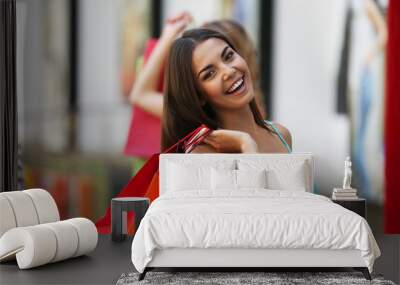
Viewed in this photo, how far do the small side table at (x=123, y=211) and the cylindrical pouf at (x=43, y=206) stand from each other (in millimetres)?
758

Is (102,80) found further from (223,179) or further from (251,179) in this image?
(251,179)

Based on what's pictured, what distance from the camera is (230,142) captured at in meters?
6.95

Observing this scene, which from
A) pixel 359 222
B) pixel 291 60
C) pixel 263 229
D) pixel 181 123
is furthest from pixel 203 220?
pixel 291 60

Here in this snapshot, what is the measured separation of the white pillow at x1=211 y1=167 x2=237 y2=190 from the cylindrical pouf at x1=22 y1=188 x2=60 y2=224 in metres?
1.43

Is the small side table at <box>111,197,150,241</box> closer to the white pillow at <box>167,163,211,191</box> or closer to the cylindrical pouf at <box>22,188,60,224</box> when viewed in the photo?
the white pillow at <box>167,163,211,191</box>

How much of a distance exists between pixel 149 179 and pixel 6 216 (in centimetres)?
209

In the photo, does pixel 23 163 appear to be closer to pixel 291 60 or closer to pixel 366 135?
pixel 291 60

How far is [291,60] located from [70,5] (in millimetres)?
2415

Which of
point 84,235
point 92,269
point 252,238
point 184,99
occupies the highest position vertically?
point 184,99

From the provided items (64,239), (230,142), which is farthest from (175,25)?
(64,239)

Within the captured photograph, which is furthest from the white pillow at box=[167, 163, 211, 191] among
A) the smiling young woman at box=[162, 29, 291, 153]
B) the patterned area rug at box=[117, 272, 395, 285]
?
the patterned area rug at box=[117, 272, 395, 285]

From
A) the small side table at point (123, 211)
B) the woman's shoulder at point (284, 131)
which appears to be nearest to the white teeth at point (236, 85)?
the woman's shoulder at point (284, 131)

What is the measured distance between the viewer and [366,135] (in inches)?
278

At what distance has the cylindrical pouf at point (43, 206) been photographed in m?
5.50
